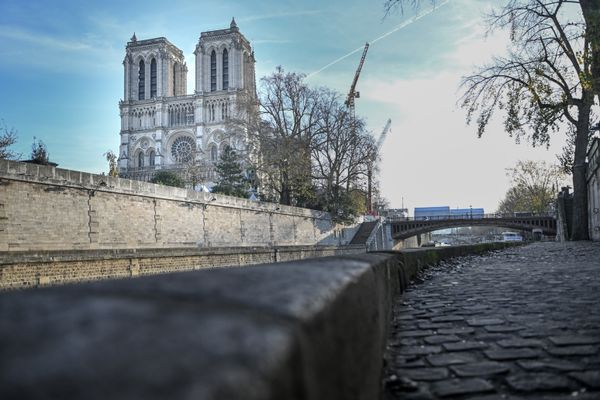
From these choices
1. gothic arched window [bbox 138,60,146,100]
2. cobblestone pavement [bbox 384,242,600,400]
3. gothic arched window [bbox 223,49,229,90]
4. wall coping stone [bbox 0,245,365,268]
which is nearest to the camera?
cobblestone pavement [bbox 384,242,600,400]

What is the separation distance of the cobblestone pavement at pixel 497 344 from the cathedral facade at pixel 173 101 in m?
80.7

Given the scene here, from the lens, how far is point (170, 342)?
56 cm

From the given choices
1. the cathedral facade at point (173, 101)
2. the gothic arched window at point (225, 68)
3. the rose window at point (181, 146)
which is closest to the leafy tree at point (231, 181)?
the cathedral facade at point (173, 101)

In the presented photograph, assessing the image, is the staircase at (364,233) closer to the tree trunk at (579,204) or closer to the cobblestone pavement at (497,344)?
the tree trunk at (579,204)

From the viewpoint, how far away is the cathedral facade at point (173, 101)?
3386 inches

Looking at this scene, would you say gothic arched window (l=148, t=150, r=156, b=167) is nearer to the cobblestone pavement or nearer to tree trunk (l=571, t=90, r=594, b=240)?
tree trunk (l=571, t=90, r=594, b=240)

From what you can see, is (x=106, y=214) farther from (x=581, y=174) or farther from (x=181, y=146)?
(x=181, y=146)

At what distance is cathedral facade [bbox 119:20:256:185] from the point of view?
8600 centimetres

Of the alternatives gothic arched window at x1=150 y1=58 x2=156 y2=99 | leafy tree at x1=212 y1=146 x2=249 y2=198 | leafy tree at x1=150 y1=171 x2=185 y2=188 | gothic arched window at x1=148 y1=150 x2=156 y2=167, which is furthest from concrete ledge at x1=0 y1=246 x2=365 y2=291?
gothic arched window at x1=150 y1=58 x2=156 y2=99

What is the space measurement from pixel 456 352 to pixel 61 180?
19.7m

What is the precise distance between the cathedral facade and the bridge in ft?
125

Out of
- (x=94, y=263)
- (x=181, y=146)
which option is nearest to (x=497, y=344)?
(x=94, y=263)

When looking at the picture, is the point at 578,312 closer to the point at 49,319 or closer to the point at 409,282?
the point at 409,282

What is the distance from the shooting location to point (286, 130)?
40344 mm
